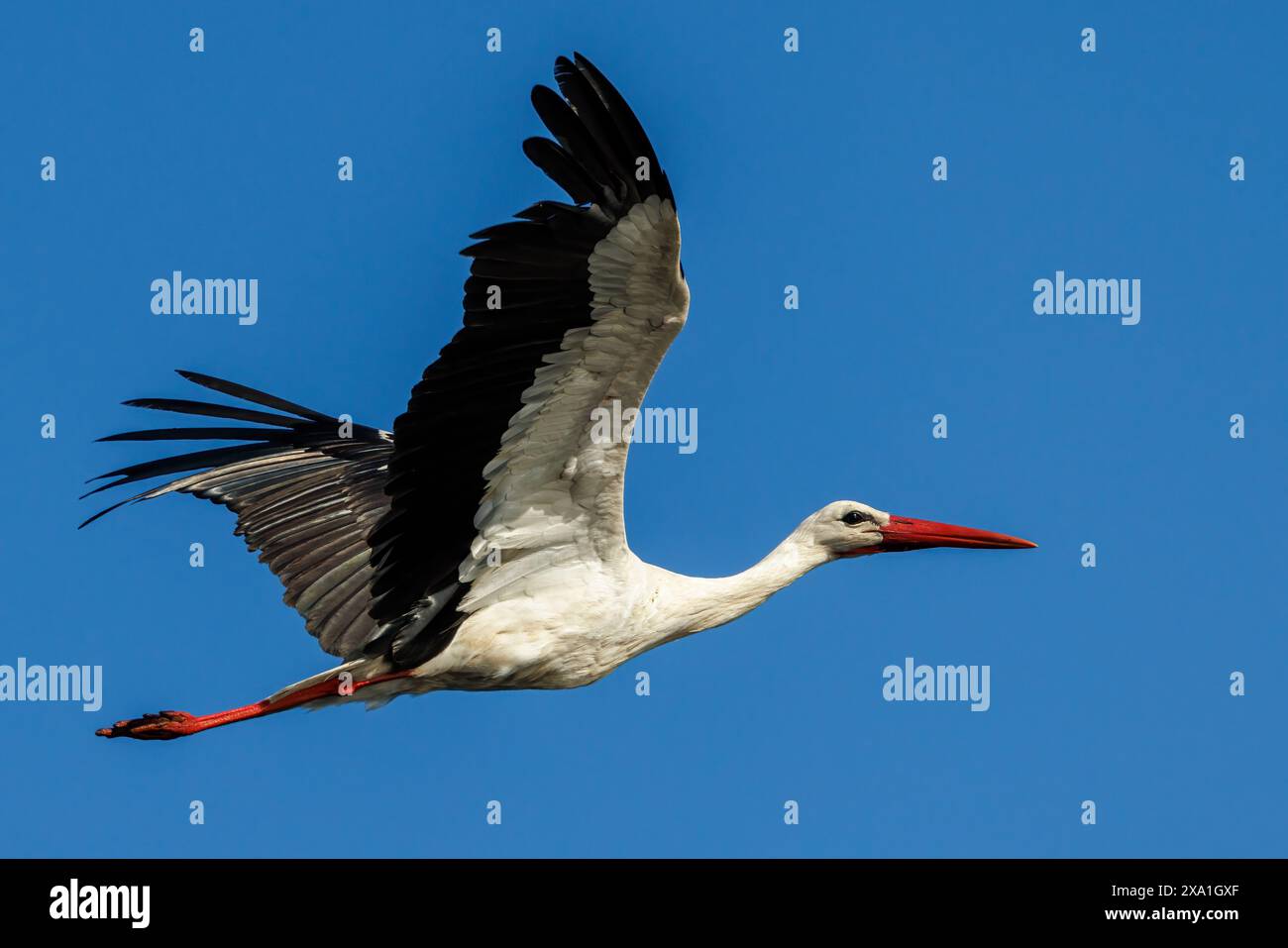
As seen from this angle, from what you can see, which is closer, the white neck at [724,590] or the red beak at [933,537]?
the white neck at [724,590]

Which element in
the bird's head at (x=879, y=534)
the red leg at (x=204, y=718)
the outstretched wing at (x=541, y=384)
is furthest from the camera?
the bird's head at (x=879, y=534)

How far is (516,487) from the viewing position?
10.4 metres

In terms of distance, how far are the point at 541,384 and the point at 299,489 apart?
3.75 meters

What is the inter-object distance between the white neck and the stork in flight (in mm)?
16

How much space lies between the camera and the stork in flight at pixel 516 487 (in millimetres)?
8984

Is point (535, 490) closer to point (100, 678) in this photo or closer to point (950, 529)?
point (950, 529)

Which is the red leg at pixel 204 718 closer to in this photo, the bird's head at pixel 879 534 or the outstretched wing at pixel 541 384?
the outstretched wing at pixel 541 384

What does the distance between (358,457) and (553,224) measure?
480 cm

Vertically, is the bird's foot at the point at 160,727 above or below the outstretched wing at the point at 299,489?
below

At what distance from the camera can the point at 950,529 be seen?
12492 mm

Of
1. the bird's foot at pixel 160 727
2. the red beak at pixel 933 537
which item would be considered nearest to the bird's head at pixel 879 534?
the red beak at pixel 933 537

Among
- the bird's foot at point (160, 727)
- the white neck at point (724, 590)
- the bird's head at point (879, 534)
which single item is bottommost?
the bird's foot at point (160, 727)

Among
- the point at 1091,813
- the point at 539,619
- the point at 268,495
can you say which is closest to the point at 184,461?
the point at 268,495

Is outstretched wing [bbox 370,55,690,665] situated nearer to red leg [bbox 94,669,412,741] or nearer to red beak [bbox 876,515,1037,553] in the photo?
red leg [bbox 94,669,412,741]
